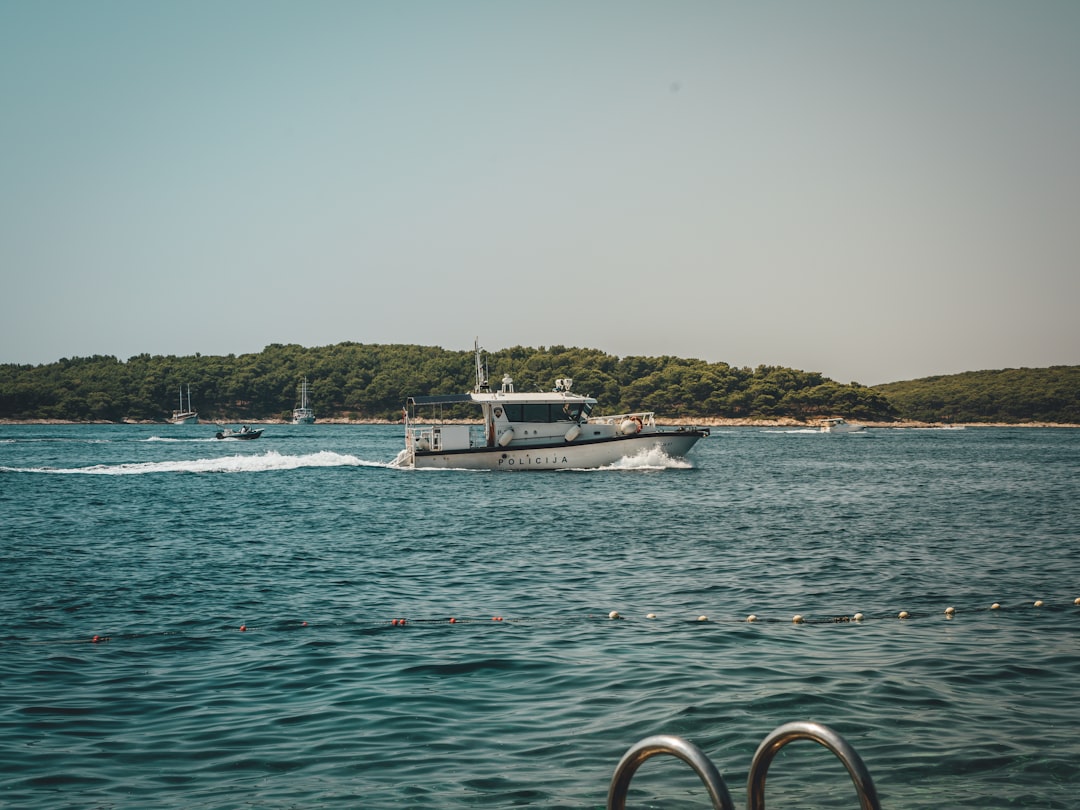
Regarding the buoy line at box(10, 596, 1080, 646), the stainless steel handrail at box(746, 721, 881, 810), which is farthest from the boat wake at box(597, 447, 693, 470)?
the stainless steel handrail at box(746, 721, 881, 810)

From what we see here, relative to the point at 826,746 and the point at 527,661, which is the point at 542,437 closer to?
the point at 527,661

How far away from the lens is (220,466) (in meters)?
69.7

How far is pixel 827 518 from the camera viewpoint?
111 ft

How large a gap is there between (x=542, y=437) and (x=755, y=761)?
163ft

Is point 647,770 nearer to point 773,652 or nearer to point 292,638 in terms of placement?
point 773,652

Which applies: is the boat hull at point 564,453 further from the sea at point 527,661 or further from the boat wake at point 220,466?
the sea at point 527,661

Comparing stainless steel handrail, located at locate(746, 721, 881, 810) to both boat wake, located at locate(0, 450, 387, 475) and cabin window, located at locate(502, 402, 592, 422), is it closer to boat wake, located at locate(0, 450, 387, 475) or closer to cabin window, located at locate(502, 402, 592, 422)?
cabin window, located at locate(502, 402, 592, 422)

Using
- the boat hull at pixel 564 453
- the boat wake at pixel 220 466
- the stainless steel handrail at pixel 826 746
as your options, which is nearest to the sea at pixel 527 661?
the stainless steel handrail at pixel 826 746

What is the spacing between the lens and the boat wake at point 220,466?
209ft

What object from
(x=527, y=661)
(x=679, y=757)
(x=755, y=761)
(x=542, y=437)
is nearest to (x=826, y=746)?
(x=755, y=761)

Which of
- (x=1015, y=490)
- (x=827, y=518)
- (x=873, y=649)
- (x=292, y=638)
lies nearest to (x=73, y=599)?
(x=292, y=638)

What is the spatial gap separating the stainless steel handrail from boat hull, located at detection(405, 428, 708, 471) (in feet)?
159

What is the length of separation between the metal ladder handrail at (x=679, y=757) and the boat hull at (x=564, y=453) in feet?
160

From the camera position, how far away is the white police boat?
5356cm
